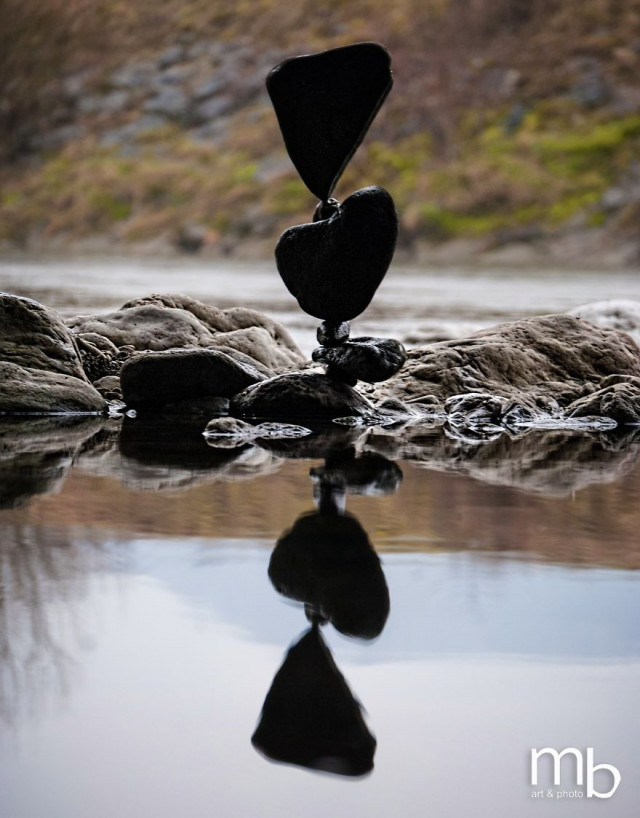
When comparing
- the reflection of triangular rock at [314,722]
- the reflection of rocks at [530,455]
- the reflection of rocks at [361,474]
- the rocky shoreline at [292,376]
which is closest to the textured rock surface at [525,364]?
the rocky shoreline at [292,376]

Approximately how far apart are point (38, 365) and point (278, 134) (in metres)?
39.0

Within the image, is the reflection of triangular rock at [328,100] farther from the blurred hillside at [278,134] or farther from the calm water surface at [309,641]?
the blurred hillside at [278,134]

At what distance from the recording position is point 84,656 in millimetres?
2281

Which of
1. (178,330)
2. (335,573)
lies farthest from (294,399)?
(335,573)

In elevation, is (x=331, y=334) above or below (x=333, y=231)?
below

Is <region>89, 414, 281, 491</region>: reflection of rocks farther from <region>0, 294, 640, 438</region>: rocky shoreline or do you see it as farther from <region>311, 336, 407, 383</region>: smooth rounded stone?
<region>311, 336, 407, 383</region>: smooth rounded stone

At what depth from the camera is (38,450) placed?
177 inches

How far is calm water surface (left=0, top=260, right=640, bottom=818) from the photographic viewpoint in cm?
186

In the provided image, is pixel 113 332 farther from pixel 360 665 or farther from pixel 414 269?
pixel 414 269

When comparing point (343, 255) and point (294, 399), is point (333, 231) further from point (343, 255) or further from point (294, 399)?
point (294, 399)

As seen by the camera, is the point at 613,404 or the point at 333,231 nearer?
the point at 333,231

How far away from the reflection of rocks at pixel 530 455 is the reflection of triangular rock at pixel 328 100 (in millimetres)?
1190

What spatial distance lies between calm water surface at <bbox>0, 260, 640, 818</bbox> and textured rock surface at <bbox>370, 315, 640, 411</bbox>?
1945mm

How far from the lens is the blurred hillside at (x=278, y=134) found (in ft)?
117
